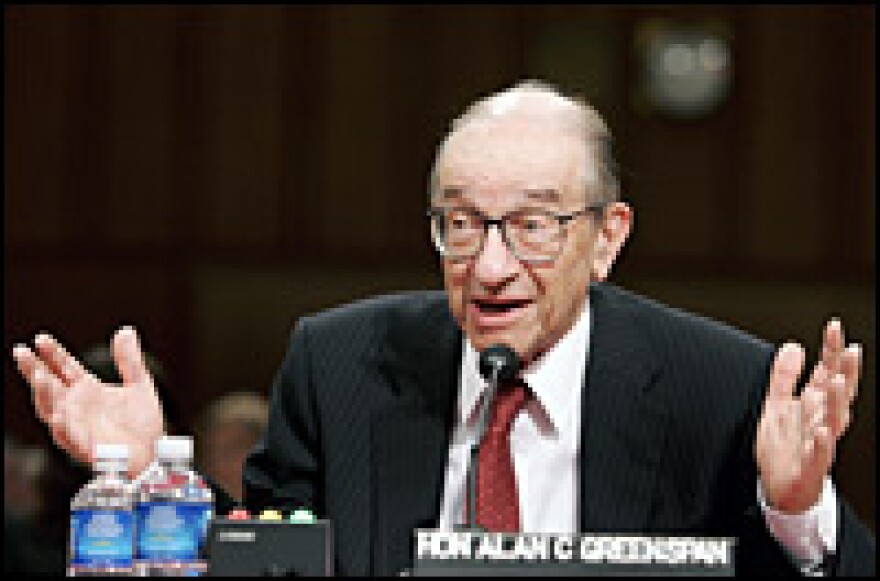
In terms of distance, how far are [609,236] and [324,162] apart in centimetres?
368

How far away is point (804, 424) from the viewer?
216 centimetres

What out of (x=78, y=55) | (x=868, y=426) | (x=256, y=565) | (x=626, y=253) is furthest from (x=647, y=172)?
(x=256, y=565)

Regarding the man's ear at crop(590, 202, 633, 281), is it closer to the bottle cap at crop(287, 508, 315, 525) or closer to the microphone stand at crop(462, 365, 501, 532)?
the microphone stand at crop(462, 365, 501, 532)

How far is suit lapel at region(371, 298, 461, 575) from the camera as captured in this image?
2426 mm

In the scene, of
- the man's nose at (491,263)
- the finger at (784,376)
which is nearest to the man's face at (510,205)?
the man's nose at (491,263)

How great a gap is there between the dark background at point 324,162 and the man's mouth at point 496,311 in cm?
362

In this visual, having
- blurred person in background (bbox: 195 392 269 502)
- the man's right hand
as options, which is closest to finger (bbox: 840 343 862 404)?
the man's right hand

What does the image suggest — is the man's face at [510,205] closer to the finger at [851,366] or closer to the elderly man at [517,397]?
the elderly man at [517,397]

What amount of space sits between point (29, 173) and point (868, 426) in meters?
2.95

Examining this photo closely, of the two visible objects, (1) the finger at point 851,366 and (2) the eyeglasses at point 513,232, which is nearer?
(1) the finger at point 851,366

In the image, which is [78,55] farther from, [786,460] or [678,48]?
[786,460]

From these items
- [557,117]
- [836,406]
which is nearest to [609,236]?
[557,117]

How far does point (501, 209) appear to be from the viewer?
2.38m

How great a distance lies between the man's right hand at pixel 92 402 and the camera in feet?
7.63
